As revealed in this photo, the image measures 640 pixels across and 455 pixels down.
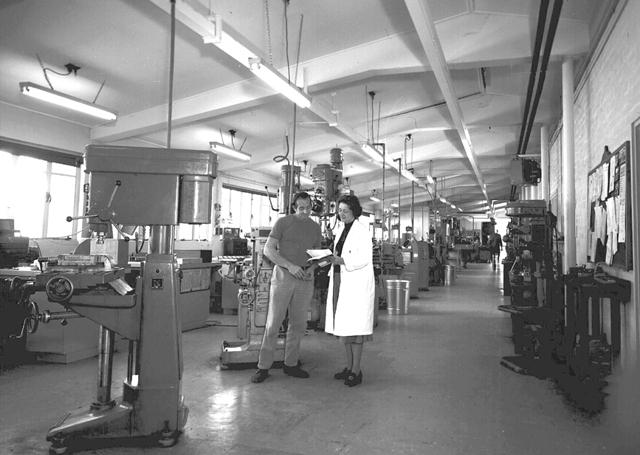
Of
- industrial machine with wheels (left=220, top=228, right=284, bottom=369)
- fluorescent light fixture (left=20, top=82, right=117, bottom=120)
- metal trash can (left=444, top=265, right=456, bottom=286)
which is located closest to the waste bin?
metal trash can (left=444, top=265, right=456, bottom=286)

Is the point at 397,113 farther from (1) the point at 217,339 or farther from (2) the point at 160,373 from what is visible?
(2) the point at 160,373

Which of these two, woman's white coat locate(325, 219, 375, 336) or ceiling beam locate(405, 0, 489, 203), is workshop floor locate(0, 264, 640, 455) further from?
ceiling beam locate(405, 0, 489, 203)

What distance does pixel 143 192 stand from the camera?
2.18 m

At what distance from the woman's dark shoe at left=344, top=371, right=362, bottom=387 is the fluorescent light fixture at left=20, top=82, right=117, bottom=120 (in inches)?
189

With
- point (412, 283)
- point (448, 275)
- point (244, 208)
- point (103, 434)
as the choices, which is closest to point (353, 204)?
point (103, 434)

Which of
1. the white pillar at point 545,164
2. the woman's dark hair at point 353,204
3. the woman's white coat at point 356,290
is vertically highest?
the white pillar at point 545,164

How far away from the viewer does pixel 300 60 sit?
243 inches

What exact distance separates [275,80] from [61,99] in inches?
107

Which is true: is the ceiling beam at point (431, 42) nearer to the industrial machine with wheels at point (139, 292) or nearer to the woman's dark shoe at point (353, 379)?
the industrial machine with wheels at point (139, 292)

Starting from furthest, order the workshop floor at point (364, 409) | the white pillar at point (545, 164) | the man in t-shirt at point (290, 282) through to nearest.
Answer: the white pillar at point (545, 164) < the man in t-shirt at point (290, 282) < the workshop floor at point (364, 409)

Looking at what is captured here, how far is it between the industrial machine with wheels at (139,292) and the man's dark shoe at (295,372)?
108 cm

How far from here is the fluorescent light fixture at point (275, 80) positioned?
4.42 meters

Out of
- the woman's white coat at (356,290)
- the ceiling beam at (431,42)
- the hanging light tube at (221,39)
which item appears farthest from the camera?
the ceiling beam at (431,42)

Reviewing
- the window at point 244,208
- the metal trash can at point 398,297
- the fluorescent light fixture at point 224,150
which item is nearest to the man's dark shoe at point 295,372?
the metal trash can at point 398,297
